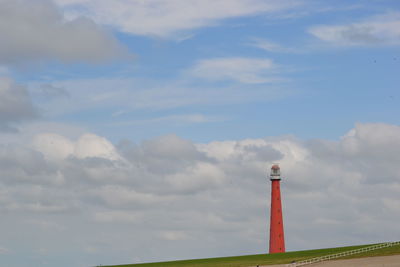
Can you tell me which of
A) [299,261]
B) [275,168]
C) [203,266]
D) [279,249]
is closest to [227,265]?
[203,266]

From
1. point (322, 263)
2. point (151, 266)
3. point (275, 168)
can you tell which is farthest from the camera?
point (275, 168)

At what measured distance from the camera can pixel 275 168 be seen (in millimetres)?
142250

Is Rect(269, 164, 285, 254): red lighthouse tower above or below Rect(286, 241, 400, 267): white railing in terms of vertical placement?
above

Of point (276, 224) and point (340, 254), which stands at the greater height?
point (276, 224)

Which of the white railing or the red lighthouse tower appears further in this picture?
the red lighthouse tower

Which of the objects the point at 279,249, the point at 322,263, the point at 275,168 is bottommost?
the point at 322,263

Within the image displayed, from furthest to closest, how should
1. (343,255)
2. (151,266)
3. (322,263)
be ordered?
(151,266) < (343,255) < (322,263)

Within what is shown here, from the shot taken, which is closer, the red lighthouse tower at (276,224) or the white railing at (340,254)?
the white railing at (340,254)

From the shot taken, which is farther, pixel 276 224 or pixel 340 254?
pixel 276 224

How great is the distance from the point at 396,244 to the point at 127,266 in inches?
2023

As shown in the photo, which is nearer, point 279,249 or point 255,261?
point 255,261

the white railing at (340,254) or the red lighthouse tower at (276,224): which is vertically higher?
the red lighthouse tower at (276,224)

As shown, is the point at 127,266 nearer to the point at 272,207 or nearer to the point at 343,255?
the point at 272,207

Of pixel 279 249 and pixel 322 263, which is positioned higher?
pixel 279 249
